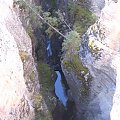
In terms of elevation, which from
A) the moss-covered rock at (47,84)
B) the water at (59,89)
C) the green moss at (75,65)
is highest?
the green moss at (75,65)

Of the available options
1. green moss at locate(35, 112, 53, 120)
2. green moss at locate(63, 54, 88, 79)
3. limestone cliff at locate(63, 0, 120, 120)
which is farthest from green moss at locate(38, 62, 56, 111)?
green moss at locate(35, 112, 53, 120)

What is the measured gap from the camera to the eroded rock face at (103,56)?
Result: 12.5m

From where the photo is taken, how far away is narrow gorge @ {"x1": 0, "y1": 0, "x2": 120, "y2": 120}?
10.1 m

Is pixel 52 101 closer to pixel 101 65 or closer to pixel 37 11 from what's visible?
pixel 101 65

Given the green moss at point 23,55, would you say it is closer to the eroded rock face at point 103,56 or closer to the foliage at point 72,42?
the foliage at point 72,42

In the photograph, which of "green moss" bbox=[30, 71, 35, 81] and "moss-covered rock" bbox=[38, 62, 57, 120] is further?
"moss-covered rock" bbox=[38, 62, 57, 120]

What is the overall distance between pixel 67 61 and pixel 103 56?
1727 millimetres

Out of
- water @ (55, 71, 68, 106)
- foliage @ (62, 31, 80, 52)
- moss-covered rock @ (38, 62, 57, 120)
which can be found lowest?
water @ (55, 71, 68, 106)

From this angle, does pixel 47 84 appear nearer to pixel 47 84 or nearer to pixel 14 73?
pixel 47 84

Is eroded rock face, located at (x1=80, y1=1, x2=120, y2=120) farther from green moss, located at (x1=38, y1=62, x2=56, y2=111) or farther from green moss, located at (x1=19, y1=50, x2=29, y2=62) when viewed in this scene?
green moss, located at (x1=19, y1=50, x2=29, y2=62)

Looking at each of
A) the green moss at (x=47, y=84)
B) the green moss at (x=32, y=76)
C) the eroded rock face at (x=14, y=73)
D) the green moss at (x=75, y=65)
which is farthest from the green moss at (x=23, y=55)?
the green moss at (x=47, y=84)

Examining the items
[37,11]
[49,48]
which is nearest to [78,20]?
[37,11]

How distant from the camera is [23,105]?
10.5 meters

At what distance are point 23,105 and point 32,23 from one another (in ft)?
17.9
